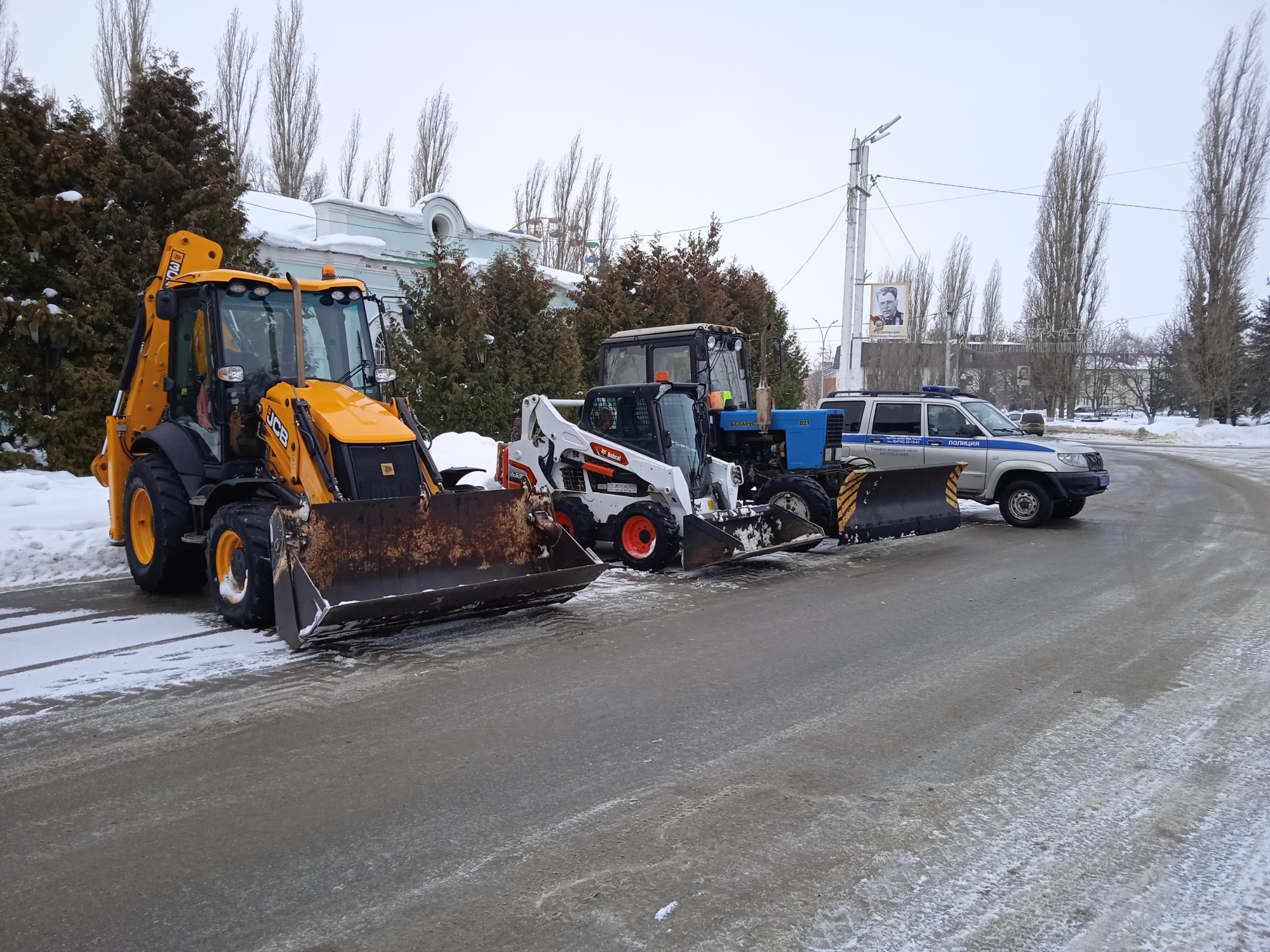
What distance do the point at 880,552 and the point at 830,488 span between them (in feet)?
3.33

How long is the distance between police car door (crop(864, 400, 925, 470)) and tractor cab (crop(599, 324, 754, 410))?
3.31 metres

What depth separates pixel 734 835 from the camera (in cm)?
395

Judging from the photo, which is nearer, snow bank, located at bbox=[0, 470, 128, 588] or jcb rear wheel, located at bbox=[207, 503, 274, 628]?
jcb rear wheel, located at bbox=[207, 503, 274, 628]

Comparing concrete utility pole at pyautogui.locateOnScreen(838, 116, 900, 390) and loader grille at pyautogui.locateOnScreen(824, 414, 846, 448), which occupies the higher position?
concrete utility pole at pyautogui.locateOnScreen(838, 116, 900, 390)

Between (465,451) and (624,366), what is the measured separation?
5907mm

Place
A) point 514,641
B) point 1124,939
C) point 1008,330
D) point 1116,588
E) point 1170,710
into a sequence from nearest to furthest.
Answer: point 1124,939
point 1170,710
point 514,641
point 1116,588
point 1008,330

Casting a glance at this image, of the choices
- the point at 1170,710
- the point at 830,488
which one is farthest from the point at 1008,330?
the point at 1170,710

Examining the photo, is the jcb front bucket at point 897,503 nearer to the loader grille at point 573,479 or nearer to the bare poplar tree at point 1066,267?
the loader grille at point 573,479

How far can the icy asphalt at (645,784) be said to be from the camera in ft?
11.0

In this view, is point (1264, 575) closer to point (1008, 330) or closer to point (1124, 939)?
point (1124, 939)

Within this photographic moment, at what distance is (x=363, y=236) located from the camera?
2703 centimetres

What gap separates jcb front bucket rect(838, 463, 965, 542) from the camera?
1146cm

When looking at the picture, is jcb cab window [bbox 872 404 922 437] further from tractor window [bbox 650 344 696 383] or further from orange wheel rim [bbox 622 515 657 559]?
orange wheel rim [bbox 622 515 657 559]

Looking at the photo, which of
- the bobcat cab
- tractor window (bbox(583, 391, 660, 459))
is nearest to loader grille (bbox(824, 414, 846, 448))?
the bobcat cab
